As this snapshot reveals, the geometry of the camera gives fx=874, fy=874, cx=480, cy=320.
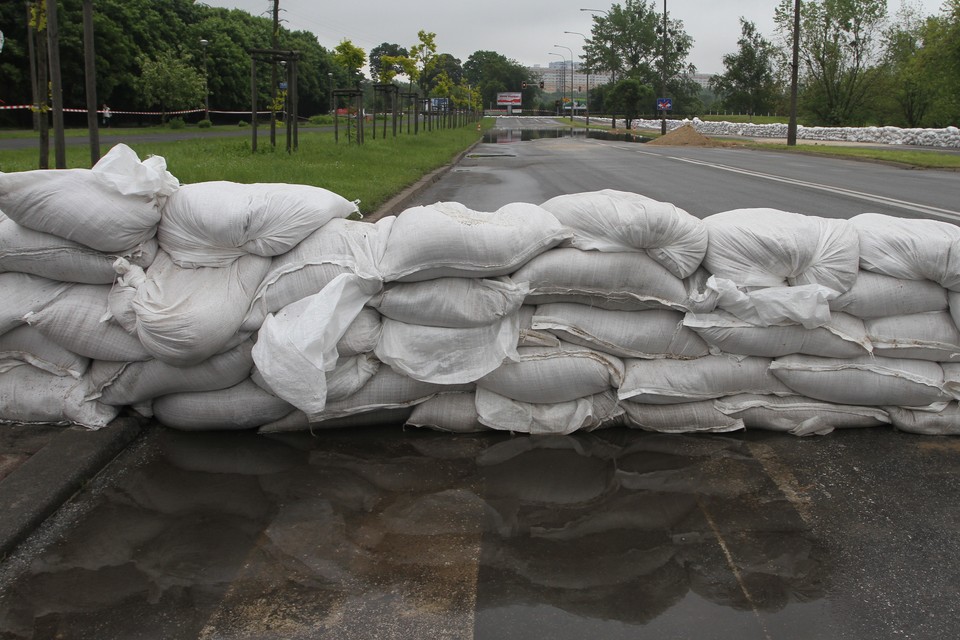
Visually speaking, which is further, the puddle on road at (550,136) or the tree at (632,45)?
the tree at (632,45)

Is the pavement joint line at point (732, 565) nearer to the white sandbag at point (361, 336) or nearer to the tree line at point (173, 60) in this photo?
the white sandbag at point (361, 336)

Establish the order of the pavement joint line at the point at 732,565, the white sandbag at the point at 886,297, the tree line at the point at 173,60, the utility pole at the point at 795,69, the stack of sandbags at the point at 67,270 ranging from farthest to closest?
1. the tree line at the point at 173,60
2. the utility pole at the point at 795,69
3. the white sandbag at the point at 886,297
4. the stack of sandbags at the point at 67,270
5. the pavement joint line at the point at 732,565

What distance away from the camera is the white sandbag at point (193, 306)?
3.35 m

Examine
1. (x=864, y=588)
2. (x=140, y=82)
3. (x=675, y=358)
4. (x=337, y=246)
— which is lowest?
(x=864, y=588)

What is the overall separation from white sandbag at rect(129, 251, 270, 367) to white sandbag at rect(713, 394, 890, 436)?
2000mm

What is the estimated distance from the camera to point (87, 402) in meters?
3.60

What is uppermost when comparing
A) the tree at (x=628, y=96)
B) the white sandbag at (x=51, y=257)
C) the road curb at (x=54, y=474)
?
the tree at (x=628, y=96)

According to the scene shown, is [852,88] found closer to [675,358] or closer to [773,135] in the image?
[773,135]

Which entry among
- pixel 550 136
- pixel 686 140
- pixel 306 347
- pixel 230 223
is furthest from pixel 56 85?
pixel 550 136

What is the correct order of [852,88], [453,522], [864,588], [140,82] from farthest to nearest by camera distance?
[852,88] < [140,82] < [453,522] < [864,588]

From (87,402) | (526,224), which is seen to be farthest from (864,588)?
(87,402)

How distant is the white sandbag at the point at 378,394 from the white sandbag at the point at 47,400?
35.8 inches

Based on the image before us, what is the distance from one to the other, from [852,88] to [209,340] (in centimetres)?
5863

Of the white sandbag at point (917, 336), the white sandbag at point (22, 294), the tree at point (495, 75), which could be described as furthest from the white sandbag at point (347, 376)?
the tree at point (495, 75)
